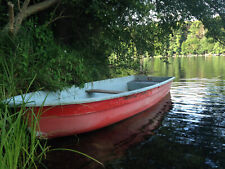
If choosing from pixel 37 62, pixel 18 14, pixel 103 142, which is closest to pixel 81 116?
pixel 103 142

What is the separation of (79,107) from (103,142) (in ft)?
2.87

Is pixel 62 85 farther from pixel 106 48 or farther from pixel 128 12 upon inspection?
pixel 128 12

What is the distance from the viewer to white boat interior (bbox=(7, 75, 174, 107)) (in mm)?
3303

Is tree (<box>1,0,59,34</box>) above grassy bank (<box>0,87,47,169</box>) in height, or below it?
above

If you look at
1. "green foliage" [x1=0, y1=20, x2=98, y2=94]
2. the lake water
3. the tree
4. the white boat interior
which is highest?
the tree

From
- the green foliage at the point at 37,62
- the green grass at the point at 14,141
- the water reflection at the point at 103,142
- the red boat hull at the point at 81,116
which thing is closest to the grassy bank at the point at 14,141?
the green grass at the point at 14,141

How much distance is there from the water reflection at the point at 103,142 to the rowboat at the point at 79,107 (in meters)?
0.18

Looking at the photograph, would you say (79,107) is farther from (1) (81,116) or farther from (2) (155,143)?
(2) (155,143)

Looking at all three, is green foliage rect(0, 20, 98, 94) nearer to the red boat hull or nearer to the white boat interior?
the white boat interior

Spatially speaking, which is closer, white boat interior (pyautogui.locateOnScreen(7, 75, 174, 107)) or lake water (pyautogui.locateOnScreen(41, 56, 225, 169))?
lake water (pyautogui.locateOnScreen(41, 56, 225, 169))

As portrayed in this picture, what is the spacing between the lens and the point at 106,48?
21.8ft

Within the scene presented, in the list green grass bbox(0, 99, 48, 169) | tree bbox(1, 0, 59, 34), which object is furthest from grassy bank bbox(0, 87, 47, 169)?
tree bbox(1, 0, 59, 34)

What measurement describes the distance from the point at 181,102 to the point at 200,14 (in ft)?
11.0

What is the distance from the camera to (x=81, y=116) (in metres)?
3.78
